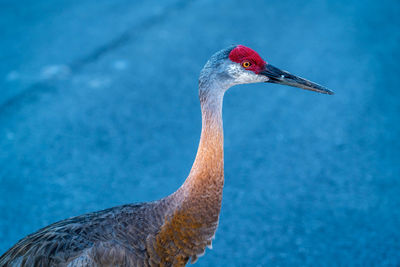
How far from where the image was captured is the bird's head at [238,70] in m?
2.67

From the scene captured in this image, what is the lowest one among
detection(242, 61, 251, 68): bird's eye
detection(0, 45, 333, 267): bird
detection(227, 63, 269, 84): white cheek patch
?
detection(0, 45, 333, 267): bird

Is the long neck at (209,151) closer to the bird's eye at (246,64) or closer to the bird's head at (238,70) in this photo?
the bird's head at (238,70)

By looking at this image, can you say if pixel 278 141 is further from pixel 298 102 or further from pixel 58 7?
pixel 58 7

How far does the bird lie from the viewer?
258 centimetres

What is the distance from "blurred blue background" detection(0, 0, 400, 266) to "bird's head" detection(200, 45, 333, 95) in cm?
153

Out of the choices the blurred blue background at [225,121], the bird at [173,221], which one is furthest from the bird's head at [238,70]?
the blurred blue background at [225,121]

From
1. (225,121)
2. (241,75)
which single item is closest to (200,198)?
(241,75)

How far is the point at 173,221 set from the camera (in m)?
2.69

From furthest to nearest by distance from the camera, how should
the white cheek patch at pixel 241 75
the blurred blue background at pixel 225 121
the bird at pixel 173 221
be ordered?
the blurred blue background at pixel 225 121 → the white cheek patch at pixel 241 75 → the bird at pixel 173 221

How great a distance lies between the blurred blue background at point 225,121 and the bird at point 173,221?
0.96 m

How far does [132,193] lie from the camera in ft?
13.7

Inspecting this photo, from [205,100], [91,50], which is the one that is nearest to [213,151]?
[205,100]

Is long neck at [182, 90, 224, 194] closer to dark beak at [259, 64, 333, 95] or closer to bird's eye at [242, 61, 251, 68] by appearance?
bird's eye at [242, 61, 251, 68]

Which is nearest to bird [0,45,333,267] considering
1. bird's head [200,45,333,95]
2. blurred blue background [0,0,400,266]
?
bird's head [200,45,333,95]
